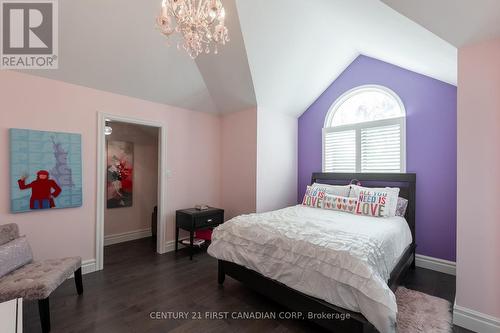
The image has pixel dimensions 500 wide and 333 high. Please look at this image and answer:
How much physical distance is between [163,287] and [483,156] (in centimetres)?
324

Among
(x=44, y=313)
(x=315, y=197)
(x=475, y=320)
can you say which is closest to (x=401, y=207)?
(x=315, y=197)

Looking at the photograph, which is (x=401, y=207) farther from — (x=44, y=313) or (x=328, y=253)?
(x=44, y=313)

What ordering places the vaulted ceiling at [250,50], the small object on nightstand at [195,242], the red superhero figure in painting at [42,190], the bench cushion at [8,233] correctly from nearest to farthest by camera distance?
the bench cushion at [8,233]
the vaulted ceiling at [250,50]
the red superhero figure in painting at [42,190]
the small object on nightstand at [195,242]

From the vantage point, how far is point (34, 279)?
1.86 meters

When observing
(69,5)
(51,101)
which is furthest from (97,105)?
(69,5)

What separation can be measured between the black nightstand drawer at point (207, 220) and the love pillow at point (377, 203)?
6.87 ft

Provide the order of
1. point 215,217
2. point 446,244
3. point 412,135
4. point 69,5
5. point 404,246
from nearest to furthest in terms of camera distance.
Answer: point 69,5 < point 404,246 < point 446,244 < point 412,135 < point 215,217

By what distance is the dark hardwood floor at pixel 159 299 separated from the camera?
194 cm

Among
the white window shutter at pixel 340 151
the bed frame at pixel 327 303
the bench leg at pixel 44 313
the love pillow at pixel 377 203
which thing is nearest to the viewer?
the bed frame at pixel 327 303

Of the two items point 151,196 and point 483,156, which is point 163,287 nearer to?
point 151,196

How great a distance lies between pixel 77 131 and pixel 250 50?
2390 mm

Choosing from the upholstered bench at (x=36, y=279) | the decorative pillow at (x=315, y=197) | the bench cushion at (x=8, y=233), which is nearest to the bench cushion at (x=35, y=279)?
the upholstered bench at (x=36, y=279)

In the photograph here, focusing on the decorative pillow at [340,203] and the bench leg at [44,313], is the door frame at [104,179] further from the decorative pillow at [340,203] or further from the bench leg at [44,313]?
the decorative pillow at [340,203]

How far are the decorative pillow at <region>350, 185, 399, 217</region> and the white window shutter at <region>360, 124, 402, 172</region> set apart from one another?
0.47 metres
